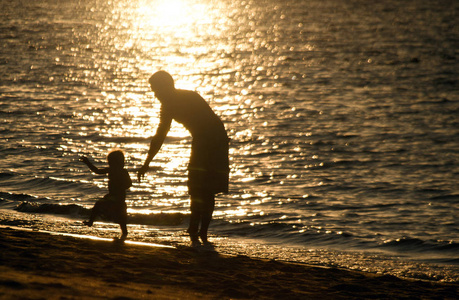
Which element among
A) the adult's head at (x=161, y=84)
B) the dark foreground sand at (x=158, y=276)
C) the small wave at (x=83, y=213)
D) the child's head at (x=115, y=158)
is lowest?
the dark foreground sand at (x=158, y=276)

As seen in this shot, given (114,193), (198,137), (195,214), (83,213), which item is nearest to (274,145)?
(83,213)

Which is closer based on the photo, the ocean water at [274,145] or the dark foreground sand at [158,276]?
the dark foreground sand at [158,276]

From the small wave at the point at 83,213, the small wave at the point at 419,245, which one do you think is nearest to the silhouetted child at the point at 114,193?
the small wave at the point at 83,213

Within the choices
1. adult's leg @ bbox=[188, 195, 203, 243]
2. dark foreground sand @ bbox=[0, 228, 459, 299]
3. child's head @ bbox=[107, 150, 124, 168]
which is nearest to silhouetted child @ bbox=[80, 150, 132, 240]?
child's head @ bbox=[107, 150, 124, 168]

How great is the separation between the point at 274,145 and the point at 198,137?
10.5 meters

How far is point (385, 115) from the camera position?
22.7m

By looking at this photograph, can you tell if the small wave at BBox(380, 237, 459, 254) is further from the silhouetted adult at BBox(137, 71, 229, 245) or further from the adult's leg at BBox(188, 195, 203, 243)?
the silhouetted adult at BBox(137, 71, 229, 245)

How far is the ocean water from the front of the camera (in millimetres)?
10258

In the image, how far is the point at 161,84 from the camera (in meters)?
7.74

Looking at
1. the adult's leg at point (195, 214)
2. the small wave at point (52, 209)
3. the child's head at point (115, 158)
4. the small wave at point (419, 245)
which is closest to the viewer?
the child's head at point (115, 158)

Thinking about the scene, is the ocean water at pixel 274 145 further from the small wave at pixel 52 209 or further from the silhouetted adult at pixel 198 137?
the silhouetted adult at pixel 198 137

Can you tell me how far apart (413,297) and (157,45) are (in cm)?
4902

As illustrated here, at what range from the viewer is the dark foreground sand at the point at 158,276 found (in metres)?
5.67

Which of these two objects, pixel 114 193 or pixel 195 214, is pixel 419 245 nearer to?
pixel 195 214
